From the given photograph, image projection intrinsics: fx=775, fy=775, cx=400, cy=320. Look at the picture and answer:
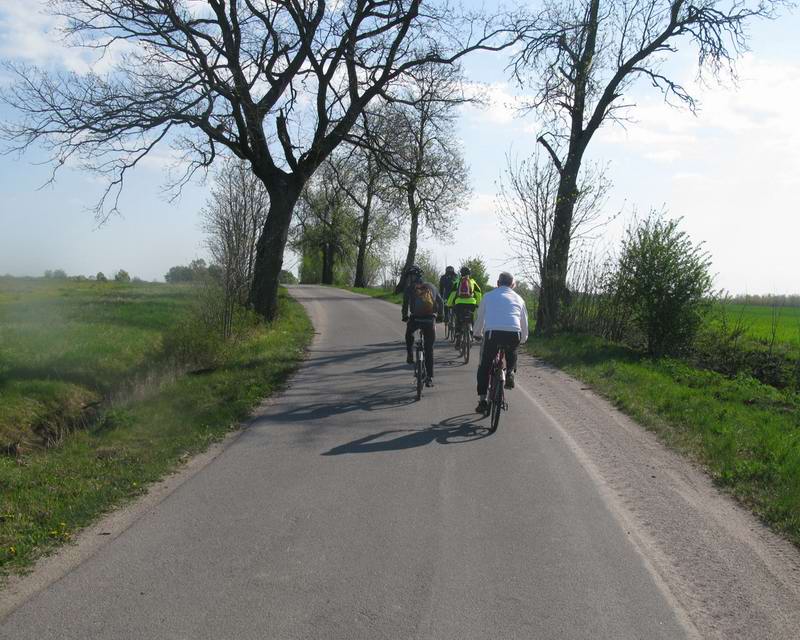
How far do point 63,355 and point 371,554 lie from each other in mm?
11494

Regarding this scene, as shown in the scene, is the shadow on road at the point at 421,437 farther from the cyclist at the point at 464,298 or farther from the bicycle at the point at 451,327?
the bicycle at the point at 451,327

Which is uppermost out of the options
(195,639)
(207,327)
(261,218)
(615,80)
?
(615,80)

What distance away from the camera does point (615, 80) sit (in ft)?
73.8

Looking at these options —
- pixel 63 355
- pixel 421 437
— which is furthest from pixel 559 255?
pixel 421 437

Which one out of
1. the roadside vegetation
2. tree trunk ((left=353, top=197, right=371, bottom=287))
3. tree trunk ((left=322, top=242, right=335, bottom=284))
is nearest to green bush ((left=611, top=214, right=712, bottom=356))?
the roadside vegetation

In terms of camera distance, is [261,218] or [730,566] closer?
[730,566]

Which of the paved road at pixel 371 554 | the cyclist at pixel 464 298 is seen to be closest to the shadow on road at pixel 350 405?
the paved road at pixel 371 554

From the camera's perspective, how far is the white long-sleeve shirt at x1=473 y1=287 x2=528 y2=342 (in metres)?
9.91

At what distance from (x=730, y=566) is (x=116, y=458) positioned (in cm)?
595

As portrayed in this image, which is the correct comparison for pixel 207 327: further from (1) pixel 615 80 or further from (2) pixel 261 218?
(1) pixel 615 80

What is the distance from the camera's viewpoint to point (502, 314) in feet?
32.7

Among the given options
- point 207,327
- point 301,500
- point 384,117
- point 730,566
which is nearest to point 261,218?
point 207,327

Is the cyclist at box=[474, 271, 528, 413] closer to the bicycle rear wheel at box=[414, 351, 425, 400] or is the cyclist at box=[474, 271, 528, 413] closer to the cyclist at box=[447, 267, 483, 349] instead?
the bicycle rear wheel at box=[414, 351, 425, 400]

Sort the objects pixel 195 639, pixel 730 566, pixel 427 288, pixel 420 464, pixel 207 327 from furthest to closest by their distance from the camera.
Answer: pixel 207 327 < pixel 427 288 < pixel 420 464 < pixel 730 566 < pixel 195 639
